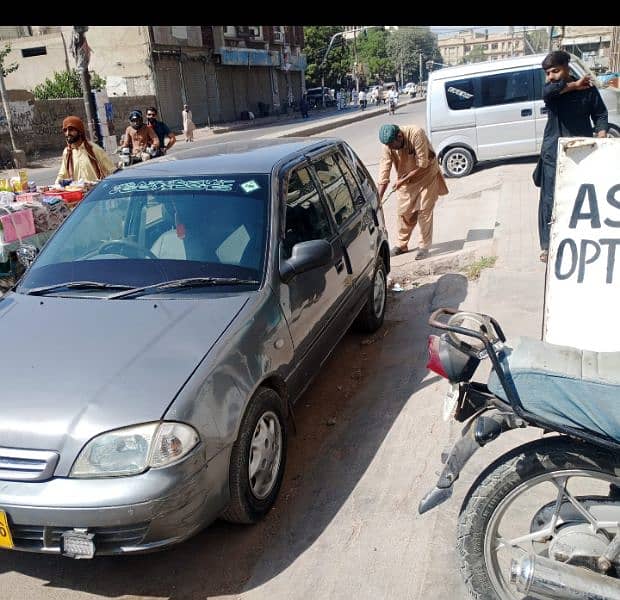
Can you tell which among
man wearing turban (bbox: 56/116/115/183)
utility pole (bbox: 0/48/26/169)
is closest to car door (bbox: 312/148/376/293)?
man wearing turban (bbox: 56/116/115/183)

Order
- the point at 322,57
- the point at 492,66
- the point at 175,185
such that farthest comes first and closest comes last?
the point at 322,57 < the point at 492,66 < the point at 175,185

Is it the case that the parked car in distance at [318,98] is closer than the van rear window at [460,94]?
No

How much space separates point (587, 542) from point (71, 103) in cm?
3025

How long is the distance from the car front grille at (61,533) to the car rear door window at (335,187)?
2.58 metres

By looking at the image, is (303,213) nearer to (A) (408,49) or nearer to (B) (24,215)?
(B) (24,215)

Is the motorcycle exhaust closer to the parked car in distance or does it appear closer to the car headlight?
the car headlight

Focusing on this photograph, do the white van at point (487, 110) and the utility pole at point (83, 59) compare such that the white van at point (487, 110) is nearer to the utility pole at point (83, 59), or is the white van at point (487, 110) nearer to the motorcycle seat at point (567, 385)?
the utility pole at point (83, 59)

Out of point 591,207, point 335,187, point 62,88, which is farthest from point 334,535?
point 62,88

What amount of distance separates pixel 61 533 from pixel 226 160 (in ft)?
8.22

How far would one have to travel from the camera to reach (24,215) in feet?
17.5

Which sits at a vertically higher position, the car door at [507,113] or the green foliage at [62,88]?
the green foliage at [62,88]

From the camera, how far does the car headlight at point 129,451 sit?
2.34 meters

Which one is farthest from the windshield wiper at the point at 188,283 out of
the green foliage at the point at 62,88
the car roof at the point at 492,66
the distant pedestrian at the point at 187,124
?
the green foliage at the point at 62,88

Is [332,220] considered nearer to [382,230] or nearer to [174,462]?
[382,230]
